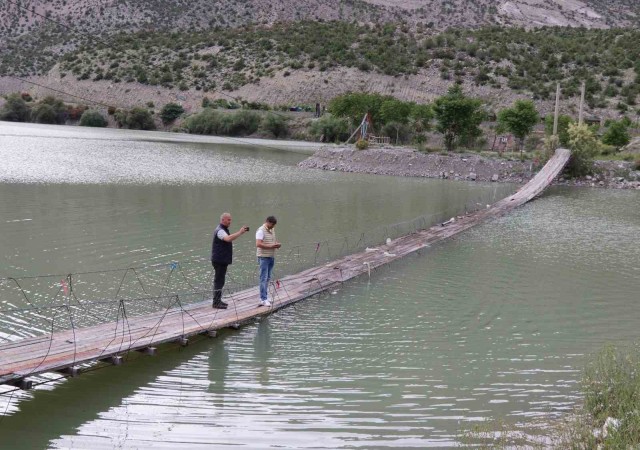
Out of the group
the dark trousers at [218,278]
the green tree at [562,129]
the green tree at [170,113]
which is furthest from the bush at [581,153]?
the green tree at [170,113]

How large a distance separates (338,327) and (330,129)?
5970 cm

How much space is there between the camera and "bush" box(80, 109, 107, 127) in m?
82.2

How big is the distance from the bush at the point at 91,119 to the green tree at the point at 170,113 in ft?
22.6

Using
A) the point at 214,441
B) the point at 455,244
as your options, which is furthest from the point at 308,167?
the point at 214,441

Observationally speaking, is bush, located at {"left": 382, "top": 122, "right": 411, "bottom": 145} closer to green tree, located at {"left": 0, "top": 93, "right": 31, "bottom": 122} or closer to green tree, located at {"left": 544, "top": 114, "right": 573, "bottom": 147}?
green tree, located at {"left": 544, "top": 114, "right": 573, "bottom": 147}

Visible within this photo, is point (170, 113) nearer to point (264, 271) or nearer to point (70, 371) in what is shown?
point (264, 271)

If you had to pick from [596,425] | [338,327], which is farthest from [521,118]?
[596,425]

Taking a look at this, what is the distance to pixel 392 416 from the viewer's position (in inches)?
355

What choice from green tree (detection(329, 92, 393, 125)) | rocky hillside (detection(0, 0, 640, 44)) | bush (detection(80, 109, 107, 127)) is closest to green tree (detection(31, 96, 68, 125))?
bush (detection(80, 109, 107, 127))

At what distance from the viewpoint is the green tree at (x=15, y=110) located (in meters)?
83.0

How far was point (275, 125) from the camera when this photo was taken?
252 feet

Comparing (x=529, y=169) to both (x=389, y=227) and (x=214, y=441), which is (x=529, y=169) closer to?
(x=389, y=227)

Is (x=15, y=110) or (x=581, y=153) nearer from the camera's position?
(x=581, y=153)

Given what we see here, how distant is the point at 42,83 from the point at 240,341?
89395mm
